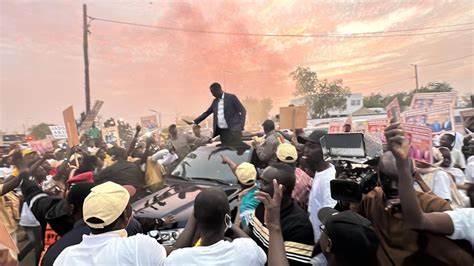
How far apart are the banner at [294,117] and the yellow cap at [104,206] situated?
4.71 meters

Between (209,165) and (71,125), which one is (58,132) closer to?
(71,125)

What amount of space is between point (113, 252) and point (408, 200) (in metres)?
1.54

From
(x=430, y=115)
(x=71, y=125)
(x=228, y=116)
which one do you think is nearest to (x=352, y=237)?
(x=430, y=115)

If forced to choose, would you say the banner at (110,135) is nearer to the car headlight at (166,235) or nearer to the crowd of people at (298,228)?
the car headlight at (166,235)

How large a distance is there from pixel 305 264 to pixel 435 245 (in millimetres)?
767

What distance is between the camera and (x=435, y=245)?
6.13ft

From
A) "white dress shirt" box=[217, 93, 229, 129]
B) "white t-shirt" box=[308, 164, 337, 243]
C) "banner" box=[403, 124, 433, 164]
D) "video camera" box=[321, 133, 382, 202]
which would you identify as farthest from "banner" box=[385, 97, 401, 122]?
"white dress shirt" box=[217, 93, 229, 129]

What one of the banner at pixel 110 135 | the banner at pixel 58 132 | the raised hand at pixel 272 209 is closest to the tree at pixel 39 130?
the banner at pixel 58 132

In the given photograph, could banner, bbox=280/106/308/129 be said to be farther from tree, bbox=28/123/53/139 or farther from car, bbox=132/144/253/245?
tree, bbox=28/123/53/139

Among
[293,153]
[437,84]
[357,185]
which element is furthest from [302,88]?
[357,185]

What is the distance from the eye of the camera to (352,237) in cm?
181

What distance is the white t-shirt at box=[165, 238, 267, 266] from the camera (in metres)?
1.94

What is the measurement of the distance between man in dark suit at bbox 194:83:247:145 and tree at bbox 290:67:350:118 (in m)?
18.7

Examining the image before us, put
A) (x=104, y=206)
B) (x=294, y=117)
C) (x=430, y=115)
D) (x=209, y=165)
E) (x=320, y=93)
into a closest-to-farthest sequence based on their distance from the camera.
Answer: (x=104, y=206)
(x=430, y=115)
(x=209, y=165)
(x=294, y=117)
(x=320, y=93)
